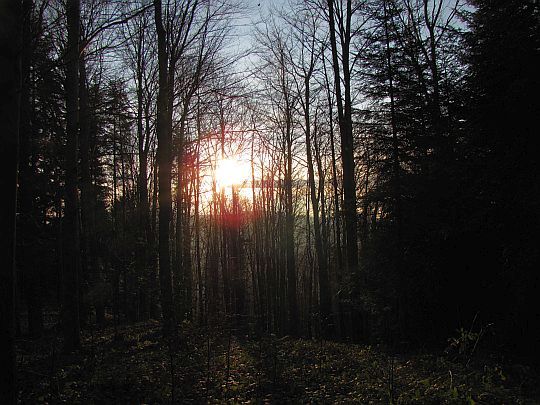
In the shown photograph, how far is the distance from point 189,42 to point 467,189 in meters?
9.30

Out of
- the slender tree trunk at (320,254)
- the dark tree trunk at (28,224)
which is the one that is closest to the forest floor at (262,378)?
the dark tree trunk at (28,224)

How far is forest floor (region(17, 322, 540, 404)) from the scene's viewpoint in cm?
594

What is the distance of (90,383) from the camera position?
21.9ft

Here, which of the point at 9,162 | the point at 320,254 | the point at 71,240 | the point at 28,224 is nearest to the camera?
the point at 9,162

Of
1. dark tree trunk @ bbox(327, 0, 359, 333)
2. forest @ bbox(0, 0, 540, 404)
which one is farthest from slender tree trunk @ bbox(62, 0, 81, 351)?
dark tree trunk @ bbox(327, 0, 359, 333)

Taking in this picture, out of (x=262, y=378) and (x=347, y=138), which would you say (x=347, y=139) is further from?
(x=262, y=378)

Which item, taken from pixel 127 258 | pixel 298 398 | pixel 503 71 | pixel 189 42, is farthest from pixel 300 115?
pixel 298 398

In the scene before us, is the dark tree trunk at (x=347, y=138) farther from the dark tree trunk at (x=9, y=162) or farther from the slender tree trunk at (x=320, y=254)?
the dark tree trunk at (x=9, y=162)

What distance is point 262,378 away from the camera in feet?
26.3

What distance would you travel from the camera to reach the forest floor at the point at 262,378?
594 centimetres

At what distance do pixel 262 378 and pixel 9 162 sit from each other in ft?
20.0

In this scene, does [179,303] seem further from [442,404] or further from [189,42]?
[189,42]

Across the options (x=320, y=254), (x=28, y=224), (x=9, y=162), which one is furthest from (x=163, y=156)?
(x=320, y=254)

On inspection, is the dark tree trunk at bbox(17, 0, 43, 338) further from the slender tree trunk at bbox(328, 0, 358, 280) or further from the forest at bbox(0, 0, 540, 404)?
the slender tree trunk at bbox(328, 0, 358, 280)
